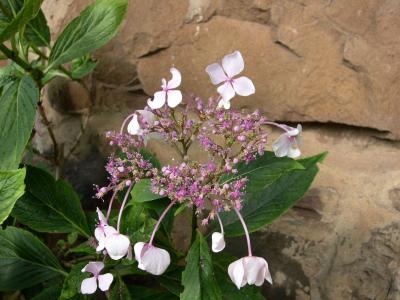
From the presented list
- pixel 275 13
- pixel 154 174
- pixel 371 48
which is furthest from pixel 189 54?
pixel 154 174

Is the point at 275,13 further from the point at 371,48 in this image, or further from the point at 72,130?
the point at 72,130

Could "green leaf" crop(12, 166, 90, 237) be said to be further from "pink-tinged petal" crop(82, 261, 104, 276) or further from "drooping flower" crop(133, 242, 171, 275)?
"drooping flower" crop(133, 242, 171, 275)

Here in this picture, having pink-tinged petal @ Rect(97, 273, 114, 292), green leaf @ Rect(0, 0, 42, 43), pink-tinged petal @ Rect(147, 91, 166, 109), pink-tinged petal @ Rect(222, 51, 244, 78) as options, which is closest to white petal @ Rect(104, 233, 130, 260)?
pink-tinged petal @ Rect(97, 273, 114, 292)

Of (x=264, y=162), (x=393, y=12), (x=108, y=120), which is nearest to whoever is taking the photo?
(x=264, y=162)

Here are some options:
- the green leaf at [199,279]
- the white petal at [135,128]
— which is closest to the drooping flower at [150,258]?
the green leaf at [199,279]

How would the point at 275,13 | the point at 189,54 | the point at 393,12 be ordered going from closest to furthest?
the point at 393,12 → the point at 275,13 → the point at 189,54

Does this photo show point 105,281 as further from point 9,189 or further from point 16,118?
point 16,118
